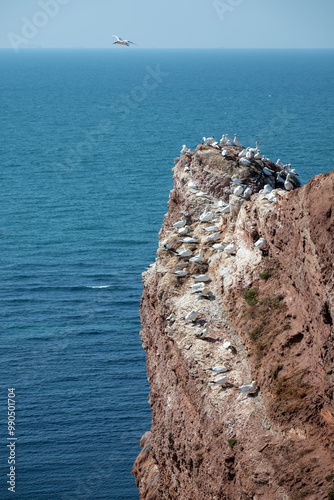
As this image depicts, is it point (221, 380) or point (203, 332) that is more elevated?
point (203, 332)

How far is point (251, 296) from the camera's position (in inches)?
1406

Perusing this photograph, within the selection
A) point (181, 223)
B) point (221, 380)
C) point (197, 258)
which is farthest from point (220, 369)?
point (181, 223)

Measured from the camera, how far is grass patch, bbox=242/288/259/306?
3538cm

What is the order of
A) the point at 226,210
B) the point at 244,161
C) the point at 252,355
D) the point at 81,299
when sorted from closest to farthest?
the point at 252,355 → the point at 226,210 → the point at 244,161 → the point at 81,299

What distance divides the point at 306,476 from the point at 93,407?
1493 inches

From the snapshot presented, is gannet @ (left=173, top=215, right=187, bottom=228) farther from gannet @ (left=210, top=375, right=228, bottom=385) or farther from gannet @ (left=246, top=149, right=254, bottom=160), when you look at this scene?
gannet @ (left=210, top=375, right=228, bottom=385)

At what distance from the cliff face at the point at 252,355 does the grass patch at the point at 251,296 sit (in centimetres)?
6

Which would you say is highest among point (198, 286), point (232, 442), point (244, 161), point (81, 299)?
point (244, 161)

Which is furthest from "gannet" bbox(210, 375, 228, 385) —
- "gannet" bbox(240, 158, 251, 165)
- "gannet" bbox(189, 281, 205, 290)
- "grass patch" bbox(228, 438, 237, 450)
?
"gannet" bbox(240, 158, 251, 165)

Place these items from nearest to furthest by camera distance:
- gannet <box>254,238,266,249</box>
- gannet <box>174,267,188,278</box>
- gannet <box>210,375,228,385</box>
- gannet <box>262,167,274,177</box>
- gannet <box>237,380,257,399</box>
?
1. gannet <box>237,380,257,399</box>
2. gannet <box>210,375,228,385</box>
3. gannet <box>254,238,266,249</box>
4. gannet <box>174,267,188,278</box>
5. gannet <box>262,167,274,177</box>

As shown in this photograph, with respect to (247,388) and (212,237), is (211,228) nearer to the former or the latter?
(212,237)

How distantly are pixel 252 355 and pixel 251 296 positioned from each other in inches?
133

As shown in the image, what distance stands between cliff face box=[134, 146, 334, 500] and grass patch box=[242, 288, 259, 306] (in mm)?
58

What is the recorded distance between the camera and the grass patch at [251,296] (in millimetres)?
35375
